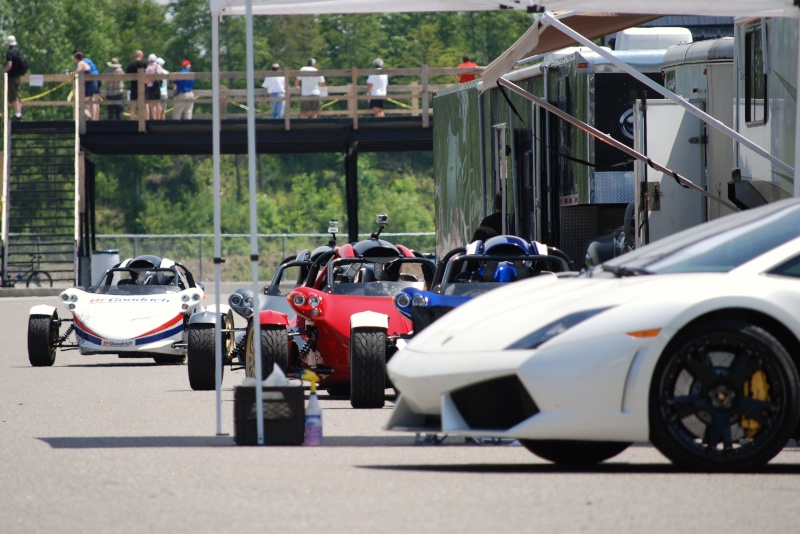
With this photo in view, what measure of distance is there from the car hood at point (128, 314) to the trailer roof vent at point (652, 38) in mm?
5639

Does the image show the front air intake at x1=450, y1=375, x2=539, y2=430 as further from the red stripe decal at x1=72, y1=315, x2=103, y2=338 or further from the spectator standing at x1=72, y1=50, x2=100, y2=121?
the spectator standing at x1=72, y1=50, x2=100, y2=121

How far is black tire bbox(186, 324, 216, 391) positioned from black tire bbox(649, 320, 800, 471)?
719 cm

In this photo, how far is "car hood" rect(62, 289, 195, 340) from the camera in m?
18.6

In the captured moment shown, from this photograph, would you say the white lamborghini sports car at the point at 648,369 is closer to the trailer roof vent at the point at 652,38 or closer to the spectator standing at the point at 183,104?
the trailer roof vent at the point at 652,38

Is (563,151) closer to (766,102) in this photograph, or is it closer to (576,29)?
(576,29)

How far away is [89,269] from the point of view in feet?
134

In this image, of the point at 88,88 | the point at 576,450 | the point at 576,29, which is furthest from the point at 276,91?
the point at 576,450

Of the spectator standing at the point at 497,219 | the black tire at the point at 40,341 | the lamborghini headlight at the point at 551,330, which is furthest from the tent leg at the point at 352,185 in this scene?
the lamborghini headlight at the point at 551,330

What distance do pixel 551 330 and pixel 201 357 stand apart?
7.09 m

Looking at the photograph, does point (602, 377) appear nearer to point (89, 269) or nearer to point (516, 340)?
point (516, 340)

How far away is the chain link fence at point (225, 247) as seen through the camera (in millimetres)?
49406

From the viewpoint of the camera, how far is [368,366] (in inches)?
488

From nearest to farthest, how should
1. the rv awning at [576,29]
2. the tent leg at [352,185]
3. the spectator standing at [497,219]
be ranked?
1. the rv awning at [576,29]
2. the spectator standing at [497,219]
3. the tent leg at [352,185]

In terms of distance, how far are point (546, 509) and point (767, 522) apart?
89 cm
